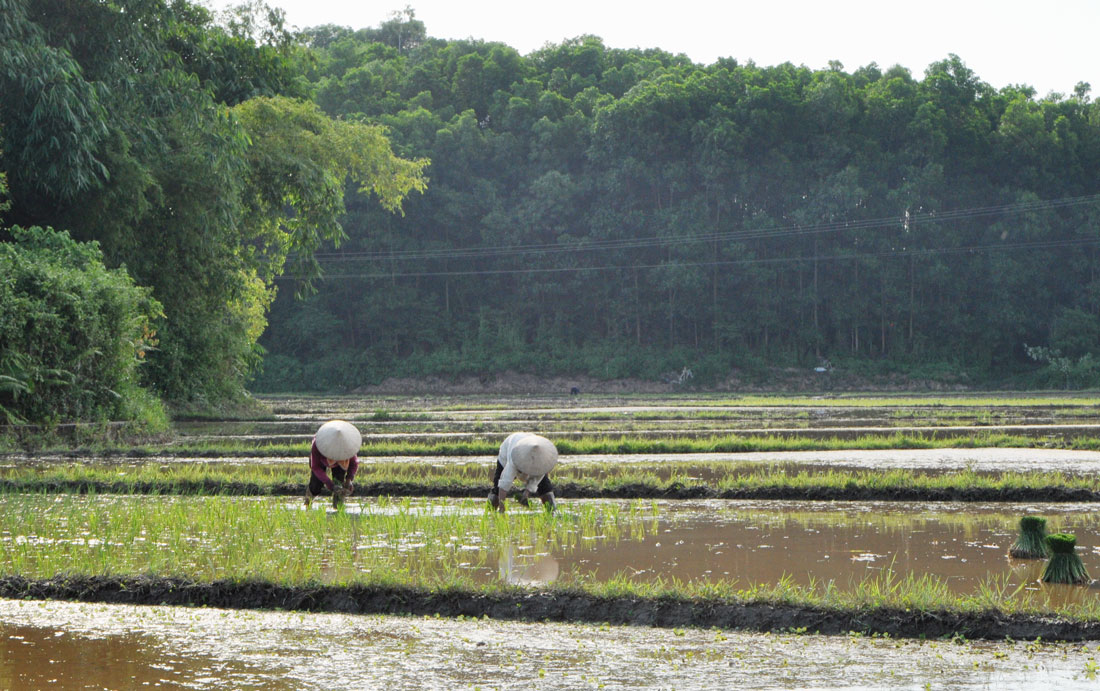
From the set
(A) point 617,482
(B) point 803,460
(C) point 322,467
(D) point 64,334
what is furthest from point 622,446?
(D) point 64,334

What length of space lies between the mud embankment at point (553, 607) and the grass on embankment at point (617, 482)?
14.5ft

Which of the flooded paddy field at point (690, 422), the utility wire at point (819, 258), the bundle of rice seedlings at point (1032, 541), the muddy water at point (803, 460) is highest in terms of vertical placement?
the utility wire at point (819, 258)

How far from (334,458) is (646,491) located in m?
3.13

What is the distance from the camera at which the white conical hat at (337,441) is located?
28.3 feet

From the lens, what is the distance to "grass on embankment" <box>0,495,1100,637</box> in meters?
5.41

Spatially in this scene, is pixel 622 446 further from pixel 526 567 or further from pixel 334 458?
pixel 526 567

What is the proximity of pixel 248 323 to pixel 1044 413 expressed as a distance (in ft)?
62.0

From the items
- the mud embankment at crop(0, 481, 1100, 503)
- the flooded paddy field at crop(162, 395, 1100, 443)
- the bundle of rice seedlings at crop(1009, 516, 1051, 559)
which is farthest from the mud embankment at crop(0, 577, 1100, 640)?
the flooded paddy field at crop(162, 395, 1100, 443)

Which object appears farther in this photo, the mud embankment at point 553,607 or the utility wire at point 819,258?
the utility wire at point 819,258

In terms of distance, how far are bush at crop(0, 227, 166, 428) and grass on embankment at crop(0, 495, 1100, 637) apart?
6.04m

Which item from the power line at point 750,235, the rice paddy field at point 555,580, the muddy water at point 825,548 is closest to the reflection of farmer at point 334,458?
the rice paddy field at point 555,580

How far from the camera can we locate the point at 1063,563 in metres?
6.03

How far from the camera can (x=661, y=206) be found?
172 ft

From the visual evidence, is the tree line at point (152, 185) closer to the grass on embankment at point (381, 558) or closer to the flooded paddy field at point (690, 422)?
the flooded paddy field at point (690, 422)
